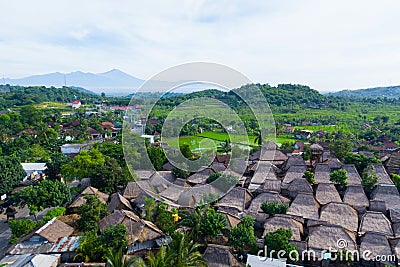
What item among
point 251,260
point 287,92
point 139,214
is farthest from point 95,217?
point 287,92

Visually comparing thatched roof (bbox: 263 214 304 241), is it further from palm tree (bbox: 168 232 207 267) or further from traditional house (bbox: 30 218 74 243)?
traditional house (bbox: 30 218 74 243)

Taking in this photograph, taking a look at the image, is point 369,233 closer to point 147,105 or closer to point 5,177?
point 147,105

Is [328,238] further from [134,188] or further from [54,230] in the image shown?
[54,230]

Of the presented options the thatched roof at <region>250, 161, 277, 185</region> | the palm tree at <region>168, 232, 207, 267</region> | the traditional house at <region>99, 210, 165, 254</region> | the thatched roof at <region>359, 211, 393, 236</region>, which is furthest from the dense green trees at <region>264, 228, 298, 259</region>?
the thatched roof at <region>250, 161, 277, 185</region>

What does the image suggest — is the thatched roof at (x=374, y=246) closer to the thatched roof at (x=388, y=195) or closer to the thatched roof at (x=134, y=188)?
the thatched roof at (x=388, y=195)

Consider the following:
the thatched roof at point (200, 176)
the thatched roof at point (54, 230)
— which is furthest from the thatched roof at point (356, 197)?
the thatched roof at point (54, 230)

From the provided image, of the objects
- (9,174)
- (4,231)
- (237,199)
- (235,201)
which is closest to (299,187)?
(237,199)
